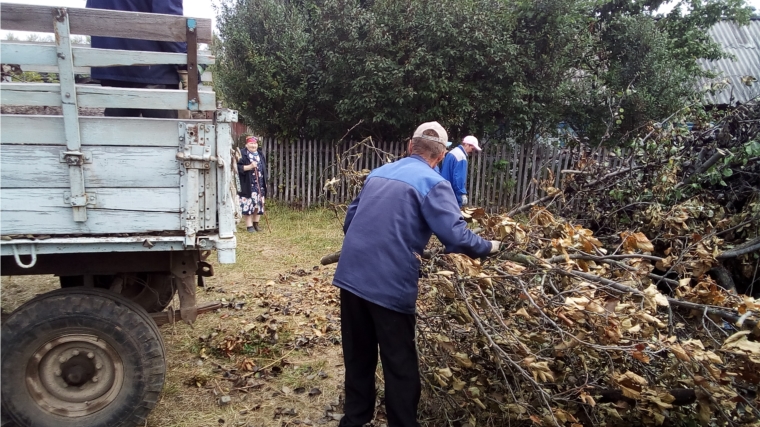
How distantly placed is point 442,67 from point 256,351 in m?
7.02

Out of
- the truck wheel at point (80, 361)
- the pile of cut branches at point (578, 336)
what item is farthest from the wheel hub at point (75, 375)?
the pile of cut branches at point (578, 336)

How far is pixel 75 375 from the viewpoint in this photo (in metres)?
3.03

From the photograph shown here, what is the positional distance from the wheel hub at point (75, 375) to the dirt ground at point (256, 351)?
0.47 m

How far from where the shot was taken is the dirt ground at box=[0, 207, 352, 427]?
363 centimetres

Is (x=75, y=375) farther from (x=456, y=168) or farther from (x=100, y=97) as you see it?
(x=456, y=168)

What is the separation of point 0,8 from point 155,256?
1.54 m

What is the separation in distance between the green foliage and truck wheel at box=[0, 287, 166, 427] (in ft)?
24.4

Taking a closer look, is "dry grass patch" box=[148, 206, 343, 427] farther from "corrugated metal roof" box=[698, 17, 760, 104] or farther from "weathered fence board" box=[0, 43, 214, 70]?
"corrugated metal roof" box=[698, 17, 760, 104]

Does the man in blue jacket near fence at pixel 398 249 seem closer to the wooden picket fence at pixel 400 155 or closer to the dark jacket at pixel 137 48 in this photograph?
the dark jacket at pixel 137 48

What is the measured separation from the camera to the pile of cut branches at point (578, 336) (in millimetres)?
2570

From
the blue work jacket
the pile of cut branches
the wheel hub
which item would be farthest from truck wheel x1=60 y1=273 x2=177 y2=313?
the blue work jacket

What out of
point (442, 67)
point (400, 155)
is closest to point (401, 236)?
point (442, 67)

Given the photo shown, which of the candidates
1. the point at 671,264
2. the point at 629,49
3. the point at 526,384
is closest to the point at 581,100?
the point at 629,49

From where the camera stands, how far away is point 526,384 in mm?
3094
